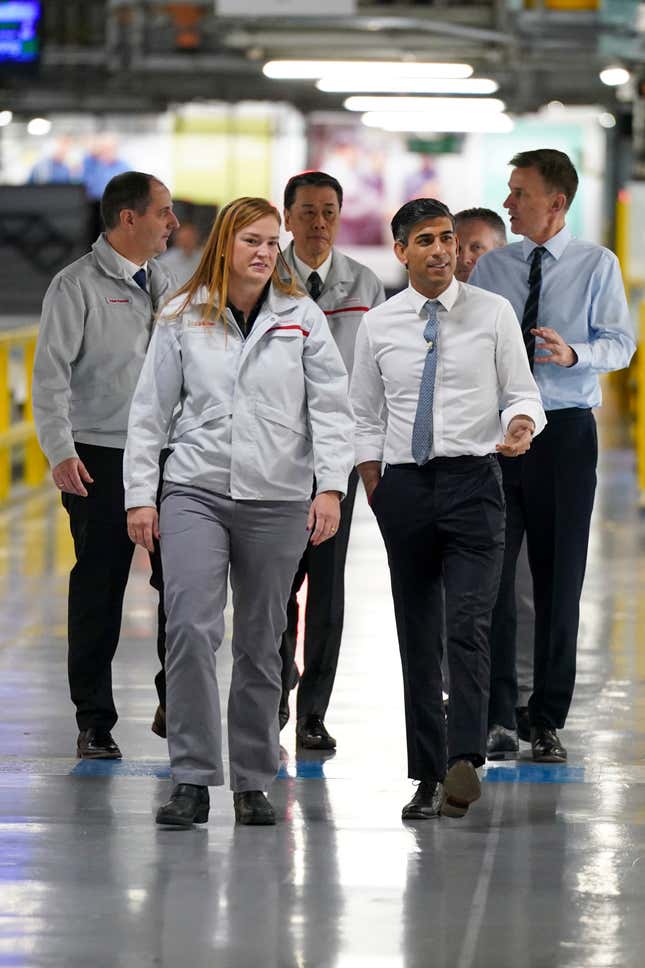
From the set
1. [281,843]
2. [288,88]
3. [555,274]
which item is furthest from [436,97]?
[281,843]

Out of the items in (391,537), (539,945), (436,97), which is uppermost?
(436,97)

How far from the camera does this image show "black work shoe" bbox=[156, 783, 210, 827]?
18.3ft

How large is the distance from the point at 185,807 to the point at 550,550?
166 cm

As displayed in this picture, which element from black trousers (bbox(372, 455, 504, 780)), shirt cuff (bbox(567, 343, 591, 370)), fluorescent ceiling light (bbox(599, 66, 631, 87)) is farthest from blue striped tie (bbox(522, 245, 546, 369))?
fluorescent ceiling light (bbox(599, 66, 631, 87))

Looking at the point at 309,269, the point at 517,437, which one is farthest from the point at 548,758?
the point at 309,269

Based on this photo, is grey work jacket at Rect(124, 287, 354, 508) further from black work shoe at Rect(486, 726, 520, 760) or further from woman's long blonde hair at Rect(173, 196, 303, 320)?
black work shoe at Rect(486, 726, 520, 760)

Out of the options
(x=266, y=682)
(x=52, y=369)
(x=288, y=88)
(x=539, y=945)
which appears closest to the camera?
(x=539, y=945)

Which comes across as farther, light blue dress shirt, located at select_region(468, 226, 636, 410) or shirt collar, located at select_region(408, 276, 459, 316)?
light blue dress shirt, located at select_region(468, 226, 636, 410)

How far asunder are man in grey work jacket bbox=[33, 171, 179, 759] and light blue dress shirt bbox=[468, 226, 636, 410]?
1.24 metres

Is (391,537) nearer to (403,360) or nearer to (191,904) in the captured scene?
(403,360)

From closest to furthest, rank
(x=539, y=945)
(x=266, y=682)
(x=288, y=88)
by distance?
(x=539, y=945)
(x=266, y=682)
(x=288, y=88)

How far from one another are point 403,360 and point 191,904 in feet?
5.90

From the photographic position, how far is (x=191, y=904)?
485cm

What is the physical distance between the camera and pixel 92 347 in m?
6.51
